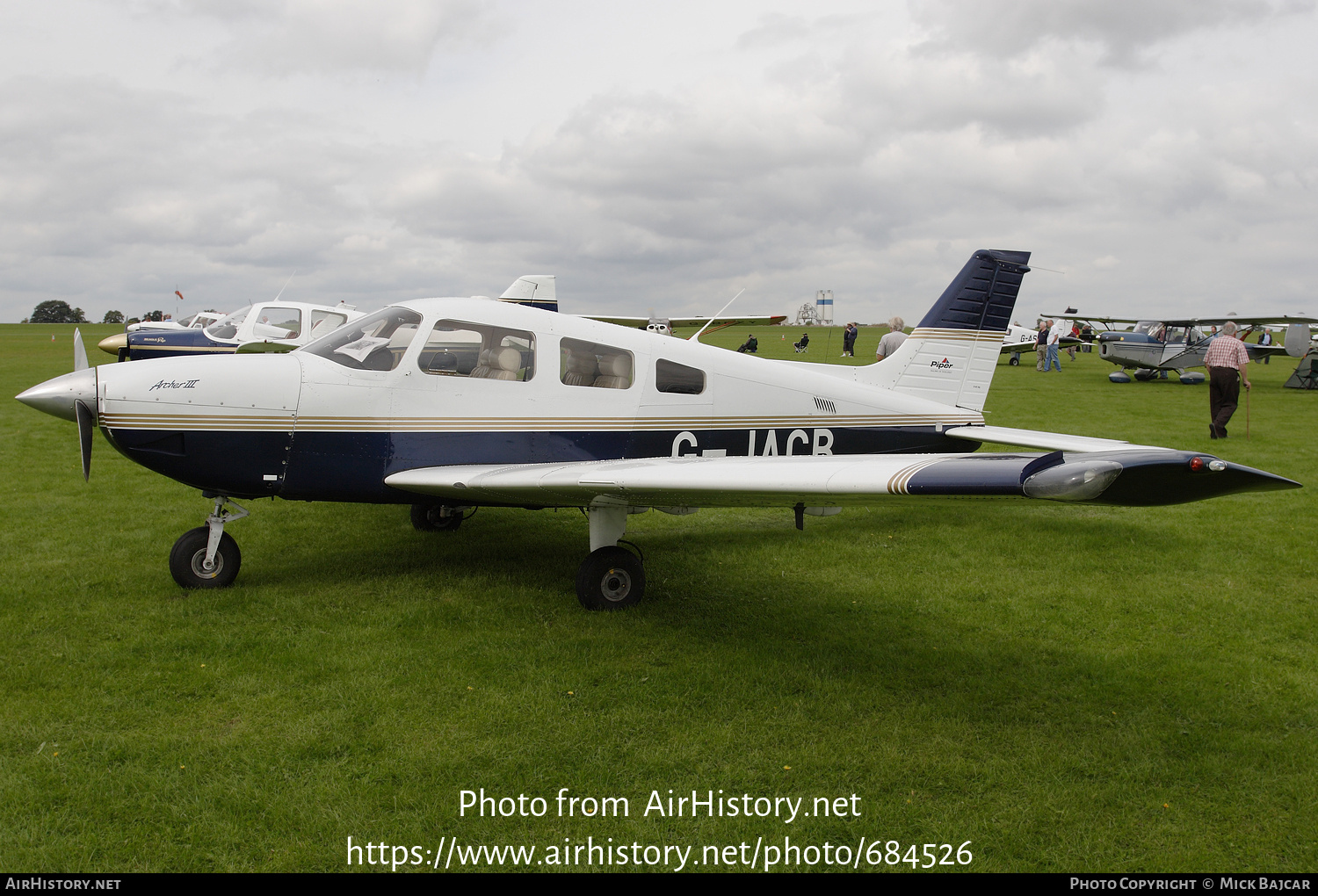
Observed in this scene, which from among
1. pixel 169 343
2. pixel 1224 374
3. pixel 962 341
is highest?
pixel 169 343

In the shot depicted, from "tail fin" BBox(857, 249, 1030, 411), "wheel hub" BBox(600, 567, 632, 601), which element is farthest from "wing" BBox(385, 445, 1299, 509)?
"tail fin" BBox(857, 249, 1030, 411)

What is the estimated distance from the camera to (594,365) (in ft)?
20.0

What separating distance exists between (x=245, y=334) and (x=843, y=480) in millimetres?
14152

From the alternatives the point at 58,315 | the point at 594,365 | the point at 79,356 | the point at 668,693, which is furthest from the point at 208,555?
the point at 58,315

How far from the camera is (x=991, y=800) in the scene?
3.36 metres

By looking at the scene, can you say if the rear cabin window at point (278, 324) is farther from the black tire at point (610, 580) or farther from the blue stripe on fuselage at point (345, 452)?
the black tire at point (610, 580)

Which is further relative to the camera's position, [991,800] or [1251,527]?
[1251,527]

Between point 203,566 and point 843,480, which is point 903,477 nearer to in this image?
point 843,480

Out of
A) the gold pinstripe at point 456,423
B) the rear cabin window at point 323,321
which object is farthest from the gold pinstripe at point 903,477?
the rear cabin window at point 323,321

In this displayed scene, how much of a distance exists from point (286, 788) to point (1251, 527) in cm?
885

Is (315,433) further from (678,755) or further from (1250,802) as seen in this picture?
(1250,802)

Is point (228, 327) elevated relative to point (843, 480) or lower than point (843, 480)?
elevated
